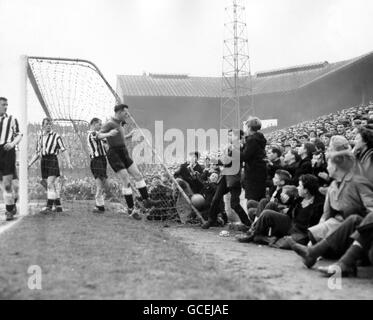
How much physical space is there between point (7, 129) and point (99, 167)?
1.92m

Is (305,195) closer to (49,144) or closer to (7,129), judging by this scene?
(49,144)

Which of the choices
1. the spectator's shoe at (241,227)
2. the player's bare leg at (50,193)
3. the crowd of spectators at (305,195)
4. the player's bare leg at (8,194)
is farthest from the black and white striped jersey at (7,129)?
the spectator's shoe at (241,227)

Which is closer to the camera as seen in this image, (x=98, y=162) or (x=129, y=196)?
(x=129, y=196)

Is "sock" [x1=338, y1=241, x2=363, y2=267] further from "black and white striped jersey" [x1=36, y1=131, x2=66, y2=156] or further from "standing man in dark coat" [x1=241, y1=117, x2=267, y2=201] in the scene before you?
"black and white striped jersey" [x1=36, y1=131, x2=66, y2=156]

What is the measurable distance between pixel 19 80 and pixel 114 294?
20.5ft

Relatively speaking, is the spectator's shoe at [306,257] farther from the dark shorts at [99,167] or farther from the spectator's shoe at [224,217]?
the dark shorts at [99,167]

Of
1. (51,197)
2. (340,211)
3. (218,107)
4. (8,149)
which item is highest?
(218,107)

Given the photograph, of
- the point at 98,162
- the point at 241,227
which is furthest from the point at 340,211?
the point at 98,162

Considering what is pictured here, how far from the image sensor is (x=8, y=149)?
783 cm

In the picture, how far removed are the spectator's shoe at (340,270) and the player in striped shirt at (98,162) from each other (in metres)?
5.48

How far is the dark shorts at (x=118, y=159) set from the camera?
332 inches

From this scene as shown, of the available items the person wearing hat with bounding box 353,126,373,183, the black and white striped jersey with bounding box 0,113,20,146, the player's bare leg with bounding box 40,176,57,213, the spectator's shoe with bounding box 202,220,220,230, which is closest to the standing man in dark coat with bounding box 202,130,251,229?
the spectator's shoe with bounding box 202,220,220,230

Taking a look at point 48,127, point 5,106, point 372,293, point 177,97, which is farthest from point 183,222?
point 177,97
